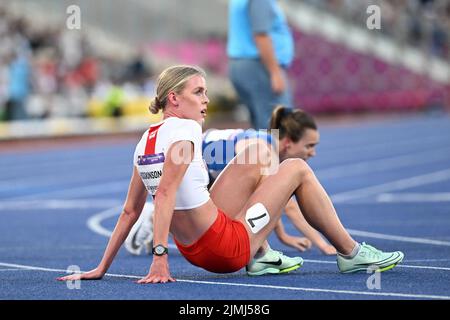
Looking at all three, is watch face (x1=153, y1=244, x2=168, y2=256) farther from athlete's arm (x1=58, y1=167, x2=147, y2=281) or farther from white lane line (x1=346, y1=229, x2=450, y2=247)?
white lane line (x1=346, y1=229, x2=450, y2=247)

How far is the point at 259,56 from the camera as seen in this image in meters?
10.2

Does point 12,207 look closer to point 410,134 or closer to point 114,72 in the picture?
point 410,134

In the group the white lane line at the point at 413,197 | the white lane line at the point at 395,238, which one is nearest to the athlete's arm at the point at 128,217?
the white lane line at the point at 395,238

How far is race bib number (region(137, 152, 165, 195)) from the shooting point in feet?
21.6

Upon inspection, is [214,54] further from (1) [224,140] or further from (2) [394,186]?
(1) [224,140]

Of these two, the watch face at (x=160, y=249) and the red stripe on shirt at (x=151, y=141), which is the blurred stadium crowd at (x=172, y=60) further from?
the watch face at (x=160, y=249)

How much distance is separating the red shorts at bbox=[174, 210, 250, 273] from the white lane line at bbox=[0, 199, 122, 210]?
5993mm

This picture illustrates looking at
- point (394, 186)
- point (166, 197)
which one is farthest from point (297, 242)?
point (394, 186)

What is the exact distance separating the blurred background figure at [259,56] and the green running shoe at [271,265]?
2782 mm

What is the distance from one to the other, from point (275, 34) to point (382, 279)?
3882 millimetres

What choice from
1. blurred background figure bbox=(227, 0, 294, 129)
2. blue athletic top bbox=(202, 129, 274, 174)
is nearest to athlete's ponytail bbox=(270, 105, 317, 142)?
blue athletic top bbox=(202, 129, 274, 174)

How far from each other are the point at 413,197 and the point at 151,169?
6.83 m
